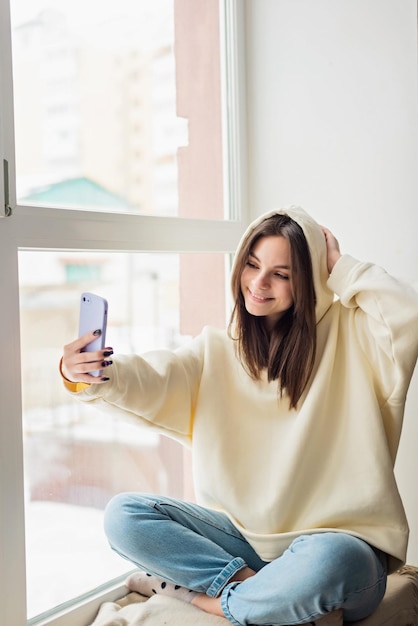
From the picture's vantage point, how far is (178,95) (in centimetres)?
195

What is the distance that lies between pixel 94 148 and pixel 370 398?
0.80 meters

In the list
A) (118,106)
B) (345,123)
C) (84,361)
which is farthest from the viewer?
(345,123)

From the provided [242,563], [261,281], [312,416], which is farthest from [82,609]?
[261,281]

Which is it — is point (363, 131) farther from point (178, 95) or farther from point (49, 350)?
point (49, 350)

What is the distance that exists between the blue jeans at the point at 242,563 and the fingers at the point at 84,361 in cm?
32

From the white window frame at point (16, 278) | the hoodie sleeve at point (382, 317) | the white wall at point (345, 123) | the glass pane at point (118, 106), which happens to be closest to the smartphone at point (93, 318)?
the white window frame at point (16, 278)

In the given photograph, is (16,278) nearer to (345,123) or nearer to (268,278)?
(268,278)

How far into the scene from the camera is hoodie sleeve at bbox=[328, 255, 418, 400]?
151 cm

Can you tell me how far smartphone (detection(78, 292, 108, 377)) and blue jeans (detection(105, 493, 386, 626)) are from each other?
1.15 ft

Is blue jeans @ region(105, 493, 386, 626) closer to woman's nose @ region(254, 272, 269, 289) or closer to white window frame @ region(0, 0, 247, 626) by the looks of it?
white window frame @ region(0, 0, 247, 626)

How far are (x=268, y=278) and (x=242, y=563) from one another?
574 millimetres

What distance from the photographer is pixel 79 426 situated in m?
1.68

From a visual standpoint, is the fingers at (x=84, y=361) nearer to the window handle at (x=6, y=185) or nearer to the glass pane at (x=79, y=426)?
the glass pane at (x=79, y=426)

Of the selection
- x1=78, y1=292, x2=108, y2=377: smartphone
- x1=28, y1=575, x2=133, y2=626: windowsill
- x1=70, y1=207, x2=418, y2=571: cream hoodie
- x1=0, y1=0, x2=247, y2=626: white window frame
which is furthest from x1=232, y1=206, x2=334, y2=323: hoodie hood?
x1=28, y1=575, x2=133, y2=626: windowsill
